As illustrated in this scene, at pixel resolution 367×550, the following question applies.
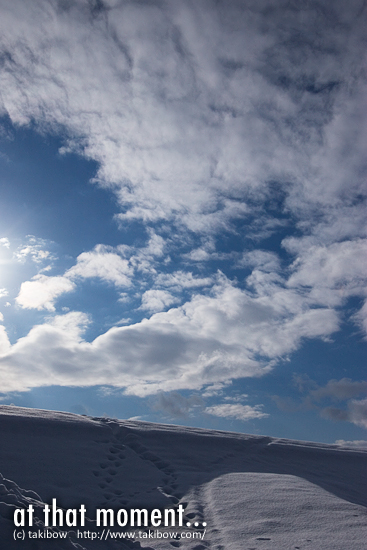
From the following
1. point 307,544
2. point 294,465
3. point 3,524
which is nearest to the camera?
point 3,524

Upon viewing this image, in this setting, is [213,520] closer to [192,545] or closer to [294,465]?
[192,545]

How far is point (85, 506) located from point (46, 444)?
3.06 meters

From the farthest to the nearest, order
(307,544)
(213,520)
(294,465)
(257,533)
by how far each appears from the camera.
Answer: (294,465) < (213,520) < (257,533) < (307,544)

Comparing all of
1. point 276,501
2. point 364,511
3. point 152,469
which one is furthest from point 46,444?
point 364,511

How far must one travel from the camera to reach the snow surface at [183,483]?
17.5ft

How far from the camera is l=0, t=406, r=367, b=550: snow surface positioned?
17.5 ft

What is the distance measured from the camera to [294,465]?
10.4 meters

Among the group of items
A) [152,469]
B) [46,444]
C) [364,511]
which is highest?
[46,444]

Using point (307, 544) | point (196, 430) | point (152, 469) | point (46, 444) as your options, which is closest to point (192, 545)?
point (307, 544)

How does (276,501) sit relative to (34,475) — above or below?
below

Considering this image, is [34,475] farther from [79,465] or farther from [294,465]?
[294,465]

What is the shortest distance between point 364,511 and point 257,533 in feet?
8.93

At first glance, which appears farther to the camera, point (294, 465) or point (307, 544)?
point (294, 465)

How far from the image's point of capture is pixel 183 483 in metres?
7.80
